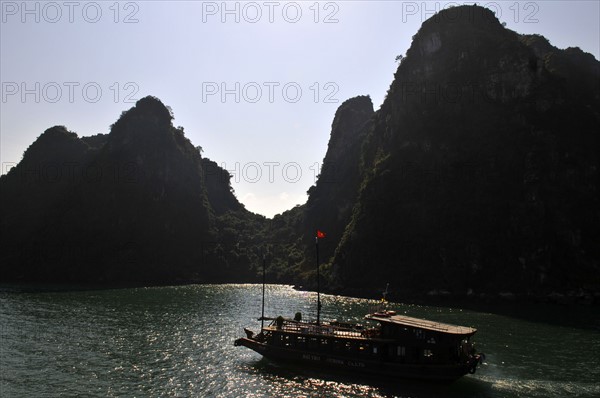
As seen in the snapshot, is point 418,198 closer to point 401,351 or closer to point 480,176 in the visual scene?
point 480,176

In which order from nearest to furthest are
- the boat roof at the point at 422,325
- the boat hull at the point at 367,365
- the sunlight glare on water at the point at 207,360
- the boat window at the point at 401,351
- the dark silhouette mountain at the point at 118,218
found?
the sunlight glare on water at the point at 207,360
the boat hull at the point at 367,365
the boat roof at the point at 422,325
the boat window at the point at 401,351
the dark silhouette mountain at the point at 118,218

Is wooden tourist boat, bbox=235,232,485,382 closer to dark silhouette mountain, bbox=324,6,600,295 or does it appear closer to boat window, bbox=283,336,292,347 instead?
boat window, bbox=283,336,292,347

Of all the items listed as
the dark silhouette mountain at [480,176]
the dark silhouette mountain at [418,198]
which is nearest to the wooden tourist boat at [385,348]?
the dark silhouette mountain at [418,198]

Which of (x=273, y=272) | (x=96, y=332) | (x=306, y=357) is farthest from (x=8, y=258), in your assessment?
(x=306, y=357)

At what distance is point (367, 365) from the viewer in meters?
39.2

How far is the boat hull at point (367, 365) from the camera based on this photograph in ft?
121

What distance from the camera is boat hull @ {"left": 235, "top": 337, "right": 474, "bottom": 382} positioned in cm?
3675

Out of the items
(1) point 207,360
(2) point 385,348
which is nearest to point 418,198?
(2) point 385,348

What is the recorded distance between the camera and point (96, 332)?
56.5 m

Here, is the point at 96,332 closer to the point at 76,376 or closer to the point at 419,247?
the point at 76,376

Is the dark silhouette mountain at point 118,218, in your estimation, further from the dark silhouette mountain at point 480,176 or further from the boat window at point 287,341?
the boat window at point 287,341

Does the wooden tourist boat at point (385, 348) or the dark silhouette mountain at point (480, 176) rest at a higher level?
the dark silhouette mountain at point (480, 176)

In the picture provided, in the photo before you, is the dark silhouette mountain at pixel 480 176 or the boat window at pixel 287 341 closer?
the boat window at pixel 287 341

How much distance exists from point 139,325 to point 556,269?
297 ft
